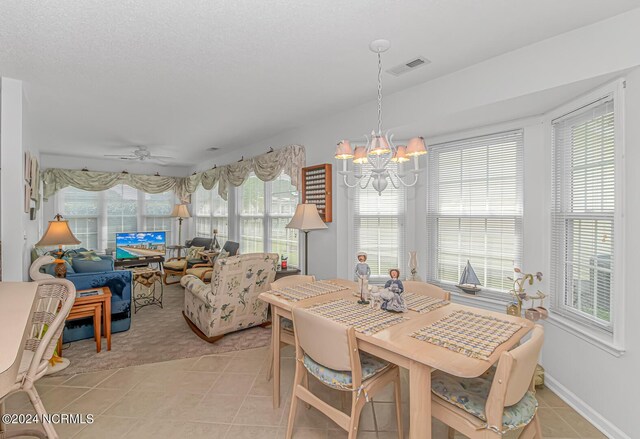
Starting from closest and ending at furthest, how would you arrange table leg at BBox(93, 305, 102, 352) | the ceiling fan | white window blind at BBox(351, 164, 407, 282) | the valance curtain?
table leg at BBox(93, 305, 102, 352) → white window blind at BBox(351, 164, 407, 282) → the valance curtain → the ceiling fan

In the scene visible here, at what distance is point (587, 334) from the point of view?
7.20ft

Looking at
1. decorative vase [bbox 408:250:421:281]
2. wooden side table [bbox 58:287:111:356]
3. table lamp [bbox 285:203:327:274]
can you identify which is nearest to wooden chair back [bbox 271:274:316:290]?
table lamp [bbox 285:203:327:274]

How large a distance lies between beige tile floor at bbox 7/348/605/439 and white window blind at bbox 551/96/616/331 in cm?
78

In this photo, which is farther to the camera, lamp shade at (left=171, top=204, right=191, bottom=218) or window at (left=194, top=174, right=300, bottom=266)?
lamp shade at (left=171, top=204, right=191, bottom=218)

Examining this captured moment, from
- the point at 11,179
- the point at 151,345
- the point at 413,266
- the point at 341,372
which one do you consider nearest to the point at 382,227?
the point at 413,266

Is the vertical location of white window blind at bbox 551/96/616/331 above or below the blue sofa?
above

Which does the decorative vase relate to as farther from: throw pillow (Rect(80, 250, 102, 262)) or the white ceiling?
throw pillow (Rect(80, 250, 102, 262))

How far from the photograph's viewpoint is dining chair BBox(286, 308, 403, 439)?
1.56 metres

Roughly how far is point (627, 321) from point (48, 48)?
4.20m

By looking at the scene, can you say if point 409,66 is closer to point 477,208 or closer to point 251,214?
point 477,208

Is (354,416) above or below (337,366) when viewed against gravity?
below

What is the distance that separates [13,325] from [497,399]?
6.13 feet

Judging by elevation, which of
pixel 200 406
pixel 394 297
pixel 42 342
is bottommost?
pixel 200 406

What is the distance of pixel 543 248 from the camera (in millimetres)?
2684
